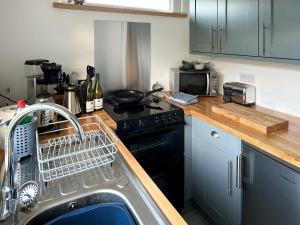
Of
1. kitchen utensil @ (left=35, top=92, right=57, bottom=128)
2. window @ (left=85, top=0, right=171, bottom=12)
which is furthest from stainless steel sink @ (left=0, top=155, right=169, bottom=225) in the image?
window @ (left=85, top=0, right=171, bottom=12)

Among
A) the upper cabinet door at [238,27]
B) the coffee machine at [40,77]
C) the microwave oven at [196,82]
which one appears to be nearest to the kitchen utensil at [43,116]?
the coffee machine at [40,77]

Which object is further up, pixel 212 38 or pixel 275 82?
pixel 212 38

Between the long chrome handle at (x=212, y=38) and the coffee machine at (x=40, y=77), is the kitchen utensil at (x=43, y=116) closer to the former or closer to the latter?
the coffee machine at (x=40, y=77)

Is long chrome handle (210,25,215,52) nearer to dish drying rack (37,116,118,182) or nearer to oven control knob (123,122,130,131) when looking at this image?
oven control knob (123,122,130,131)

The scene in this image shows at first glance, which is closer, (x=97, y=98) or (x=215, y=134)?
(x=215, y=134)

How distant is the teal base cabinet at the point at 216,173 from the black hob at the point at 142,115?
22cm

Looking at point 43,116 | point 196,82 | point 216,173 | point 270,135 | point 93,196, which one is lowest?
point 216,173

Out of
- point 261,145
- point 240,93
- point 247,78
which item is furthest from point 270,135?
point 247,78

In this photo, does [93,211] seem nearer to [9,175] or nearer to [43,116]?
[9,175]

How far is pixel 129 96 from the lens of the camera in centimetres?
224

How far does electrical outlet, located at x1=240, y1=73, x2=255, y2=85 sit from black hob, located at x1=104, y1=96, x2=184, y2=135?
28.0 inches

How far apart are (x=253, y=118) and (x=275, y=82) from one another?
527 mm

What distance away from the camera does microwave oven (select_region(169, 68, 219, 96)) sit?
2.36 meters

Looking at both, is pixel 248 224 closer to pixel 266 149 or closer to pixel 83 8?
pixel 266 149
